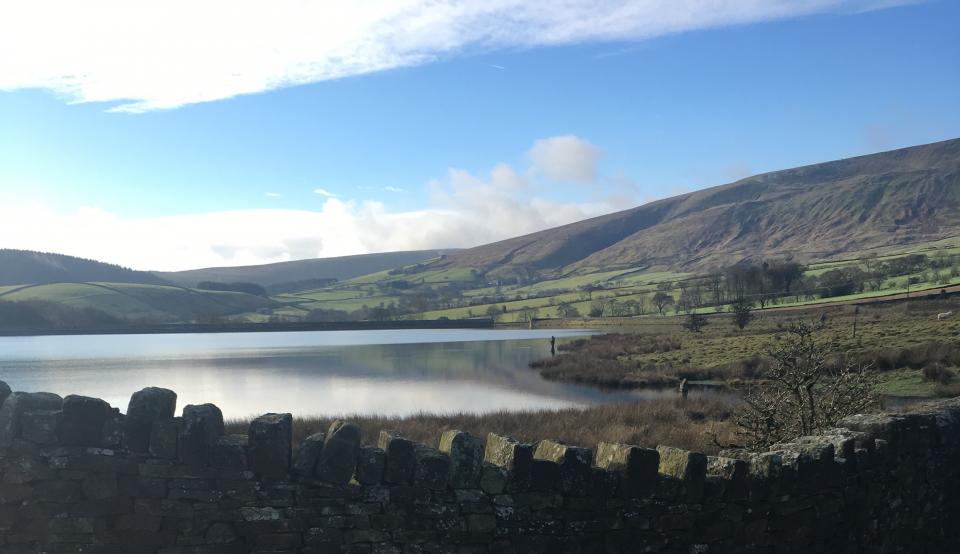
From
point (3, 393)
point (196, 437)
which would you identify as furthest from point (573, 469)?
point (3, 393)

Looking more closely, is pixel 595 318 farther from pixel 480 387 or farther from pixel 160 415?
pixel 160 415

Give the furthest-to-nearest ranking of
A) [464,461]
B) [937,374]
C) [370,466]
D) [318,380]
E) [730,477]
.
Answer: [318,380] < [937,374] < [730,477] < [464,461] < [370,466]

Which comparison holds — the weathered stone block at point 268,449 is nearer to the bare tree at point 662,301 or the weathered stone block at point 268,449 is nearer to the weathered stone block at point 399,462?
the weathered stone block at point 399,462

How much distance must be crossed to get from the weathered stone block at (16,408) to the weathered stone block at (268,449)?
119 centimetres

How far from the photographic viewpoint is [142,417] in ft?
14.7

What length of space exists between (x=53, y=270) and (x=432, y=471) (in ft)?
582

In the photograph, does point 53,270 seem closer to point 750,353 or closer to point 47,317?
point 47,317

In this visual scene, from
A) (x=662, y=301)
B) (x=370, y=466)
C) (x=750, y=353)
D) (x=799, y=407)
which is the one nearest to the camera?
(x=370, y=466)

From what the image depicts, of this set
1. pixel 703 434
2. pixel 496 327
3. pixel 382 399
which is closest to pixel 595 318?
pixel 496 327

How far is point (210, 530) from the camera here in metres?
4.52

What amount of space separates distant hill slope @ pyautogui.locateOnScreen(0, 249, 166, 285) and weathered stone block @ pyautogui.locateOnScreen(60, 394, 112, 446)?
15655cm

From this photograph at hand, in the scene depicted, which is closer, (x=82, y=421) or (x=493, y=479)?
(x=82, y=421)

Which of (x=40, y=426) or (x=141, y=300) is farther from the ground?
(x=141, y=300)

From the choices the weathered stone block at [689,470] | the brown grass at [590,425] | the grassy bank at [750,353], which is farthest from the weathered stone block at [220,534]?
the grassy bank at [750,353]
